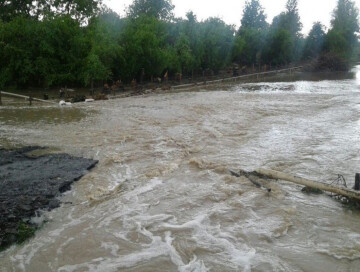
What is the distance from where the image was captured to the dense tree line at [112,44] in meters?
28.4

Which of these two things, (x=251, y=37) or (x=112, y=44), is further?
(x=251, y=37)

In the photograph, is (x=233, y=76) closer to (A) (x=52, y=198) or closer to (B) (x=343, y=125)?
(B) (x=343, y=125)

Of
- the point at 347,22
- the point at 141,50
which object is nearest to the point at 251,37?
the point at 141,50

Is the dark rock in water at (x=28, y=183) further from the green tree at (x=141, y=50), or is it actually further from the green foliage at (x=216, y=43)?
the green foliage at (x=216, y=43)

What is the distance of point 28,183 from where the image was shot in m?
7.91

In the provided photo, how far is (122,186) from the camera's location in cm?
825

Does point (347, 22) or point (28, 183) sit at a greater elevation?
point (347, 22)

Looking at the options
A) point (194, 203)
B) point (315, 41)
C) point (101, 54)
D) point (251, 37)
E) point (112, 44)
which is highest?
point (315, 41)

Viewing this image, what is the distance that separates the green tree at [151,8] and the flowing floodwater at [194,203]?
129 ft

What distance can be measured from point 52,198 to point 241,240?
406cm

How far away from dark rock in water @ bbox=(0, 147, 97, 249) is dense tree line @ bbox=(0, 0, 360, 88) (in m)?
18.8

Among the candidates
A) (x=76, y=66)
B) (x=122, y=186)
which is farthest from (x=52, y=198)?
(x=76, y=66)

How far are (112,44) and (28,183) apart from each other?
2521cm

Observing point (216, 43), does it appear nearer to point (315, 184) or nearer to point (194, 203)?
point (315, 184)
